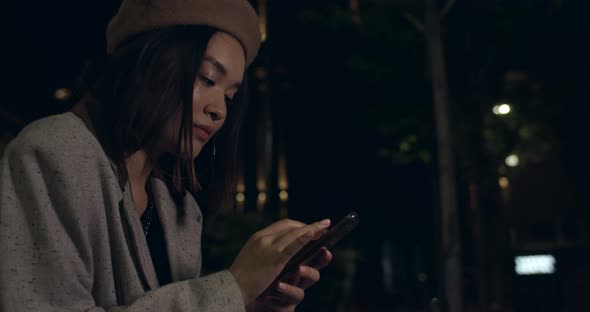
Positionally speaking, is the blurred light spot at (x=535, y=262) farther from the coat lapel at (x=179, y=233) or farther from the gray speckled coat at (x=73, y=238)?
the gray speckled coat at (x=73, y=238)

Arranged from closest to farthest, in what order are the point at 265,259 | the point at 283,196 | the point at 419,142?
the point at 265,259 → the point at 419,142 → the point at 283,196

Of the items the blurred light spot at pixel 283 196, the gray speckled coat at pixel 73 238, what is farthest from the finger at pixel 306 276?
the blurred light spot at pixel 283 196

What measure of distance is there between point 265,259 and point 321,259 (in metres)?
0.29

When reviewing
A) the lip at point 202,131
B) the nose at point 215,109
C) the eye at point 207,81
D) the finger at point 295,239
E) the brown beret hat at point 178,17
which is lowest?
the finger at point 295,239

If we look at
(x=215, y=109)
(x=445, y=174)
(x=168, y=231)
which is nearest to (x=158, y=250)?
(x=168, y=231)

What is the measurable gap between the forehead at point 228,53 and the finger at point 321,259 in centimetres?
66

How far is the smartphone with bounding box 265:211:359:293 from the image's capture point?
158 centimetres

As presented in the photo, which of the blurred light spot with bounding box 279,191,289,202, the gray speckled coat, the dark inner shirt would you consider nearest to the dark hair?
the gray speckled coat

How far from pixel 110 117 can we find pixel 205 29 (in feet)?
1.40

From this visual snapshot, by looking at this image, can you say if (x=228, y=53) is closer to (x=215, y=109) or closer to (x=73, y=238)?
(x=215, y=109)

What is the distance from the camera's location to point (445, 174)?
8.97 m

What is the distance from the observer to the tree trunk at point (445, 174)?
864 cm

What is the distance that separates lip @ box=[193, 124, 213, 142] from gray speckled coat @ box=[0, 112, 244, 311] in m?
0.32

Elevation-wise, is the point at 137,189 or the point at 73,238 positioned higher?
the point at 137,189
